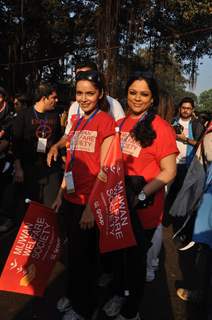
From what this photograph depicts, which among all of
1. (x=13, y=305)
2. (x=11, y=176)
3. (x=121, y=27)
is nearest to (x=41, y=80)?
(x=121, y=27)

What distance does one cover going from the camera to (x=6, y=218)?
13.6ft

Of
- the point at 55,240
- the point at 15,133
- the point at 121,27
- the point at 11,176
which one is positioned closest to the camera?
the point at 55,240

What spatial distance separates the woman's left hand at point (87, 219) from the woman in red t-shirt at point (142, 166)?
232 millimetres

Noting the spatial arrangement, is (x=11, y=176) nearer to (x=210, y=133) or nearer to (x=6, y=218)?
(x=6, y=218)

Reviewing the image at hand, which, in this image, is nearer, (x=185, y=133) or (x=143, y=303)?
(x=143, y=303)

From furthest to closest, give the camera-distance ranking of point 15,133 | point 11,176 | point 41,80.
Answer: point 41,80
point 11,176
point 15,133

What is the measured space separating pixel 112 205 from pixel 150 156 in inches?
15.1

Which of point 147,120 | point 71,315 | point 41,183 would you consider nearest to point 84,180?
point 147,120

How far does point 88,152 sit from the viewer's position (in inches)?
82.4

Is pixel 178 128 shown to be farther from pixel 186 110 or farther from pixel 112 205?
pixel 112 205

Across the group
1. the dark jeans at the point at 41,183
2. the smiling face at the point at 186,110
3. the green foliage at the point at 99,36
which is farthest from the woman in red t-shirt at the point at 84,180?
the green foliage at the point at 99,36

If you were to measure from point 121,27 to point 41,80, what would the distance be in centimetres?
572

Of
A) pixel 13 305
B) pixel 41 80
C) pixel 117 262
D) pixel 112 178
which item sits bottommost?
pixel 13 305

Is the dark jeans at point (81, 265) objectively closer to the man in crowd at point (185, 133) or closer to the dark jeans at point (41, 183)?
the dark jeans at point (41, 183)
